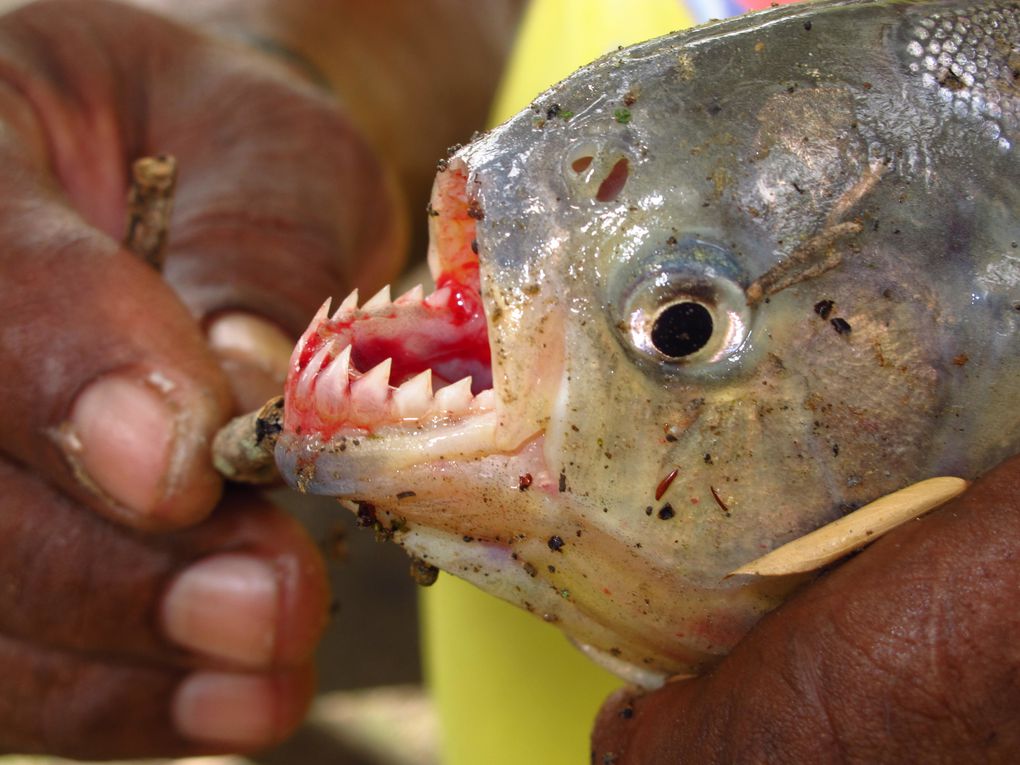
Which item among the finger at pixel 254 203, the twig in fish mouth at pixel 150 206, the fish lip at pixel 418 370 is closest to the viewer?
the fish lip at pixel 418 370

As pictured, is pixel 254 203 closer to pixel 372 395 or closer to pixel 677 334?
pixel 372 395

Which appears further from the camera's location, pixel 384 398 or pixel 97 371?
pixel 97 371

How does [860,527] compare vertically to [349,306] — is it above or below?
below

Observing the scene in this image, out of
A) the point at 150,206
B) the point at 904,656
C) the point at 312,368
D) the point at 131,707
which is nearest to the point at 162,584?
the point at 131,707

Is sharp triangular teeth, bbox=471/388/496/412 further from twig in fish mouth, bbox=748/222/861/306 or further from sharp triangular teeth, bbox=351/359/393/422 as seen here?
twig in fish mouth, bbox=748/222/861/306

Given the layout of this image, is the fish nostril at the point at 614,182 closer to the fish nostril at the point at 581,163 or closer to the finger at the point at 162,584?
the fish nostril at the point at 581,163

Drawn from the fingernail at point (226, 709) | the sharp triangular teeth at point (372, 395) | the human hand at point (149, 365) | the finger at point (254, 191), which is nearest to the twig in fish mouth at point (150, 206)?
the human hand at point (149, 365)
